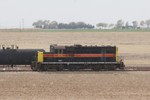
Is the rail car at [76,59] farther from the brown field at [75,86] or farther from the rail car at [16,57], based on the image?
the brown field at [75,86]

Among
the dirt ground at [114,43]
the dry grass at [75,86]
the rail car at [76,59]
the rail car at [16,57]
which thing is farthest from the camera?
the dirt ground at [114,43]

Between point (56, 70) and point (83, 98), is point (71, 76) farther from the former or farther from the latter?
point (83, 98)

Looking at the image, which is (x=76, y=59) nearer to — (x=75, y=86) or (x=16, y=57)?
(x=16, y=57)

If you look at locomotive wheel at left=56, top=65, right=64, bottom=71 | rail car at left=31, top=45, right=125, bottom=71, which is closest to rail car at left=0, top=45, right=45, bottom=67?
rail car at left=31, top=45, right=125, bottom=71

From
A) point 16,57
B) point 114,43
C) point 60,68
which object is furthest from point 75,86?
point 114,43

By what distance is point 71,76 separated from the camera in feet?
111

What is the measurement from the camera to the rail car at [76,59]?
3734 cm

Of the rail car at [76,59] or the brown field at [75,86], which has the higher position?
the rail car at [76,59]

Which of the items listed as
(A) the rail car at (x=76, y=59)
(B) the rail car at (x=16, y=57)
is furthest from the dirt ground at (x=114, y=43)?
(B) the rail car at (x=16, y=57)

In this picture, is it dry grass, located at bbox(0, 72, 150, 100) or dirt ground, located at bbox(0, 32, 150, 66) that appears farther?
dirt ground, located at bbox(0, 32, 150, 66)

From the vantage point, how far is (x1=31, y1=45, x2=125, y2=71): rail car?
3734 centimetres

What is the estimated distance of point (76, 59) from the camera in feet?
124

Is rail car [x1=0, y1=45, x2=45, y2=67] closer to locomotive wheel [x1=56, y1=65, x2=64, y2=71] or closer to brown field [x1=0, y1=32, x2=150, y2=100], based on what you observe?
locomotive wheel [x1=56, y1=65, x2=64, y2=71]

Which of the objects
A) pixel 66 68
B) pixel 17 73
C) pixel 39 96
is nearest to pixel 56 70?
pixel 66 68
